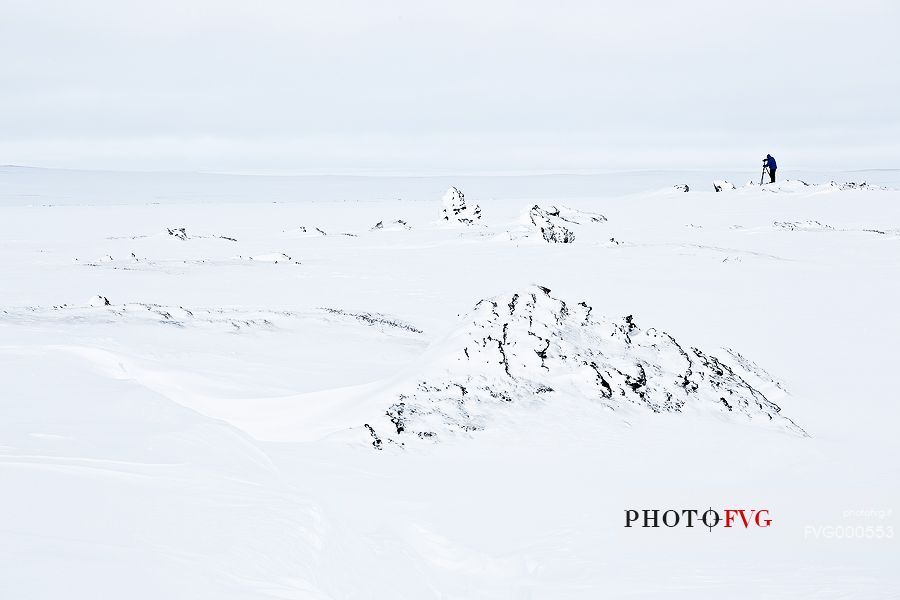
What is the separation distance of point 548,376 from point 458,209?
20105mm

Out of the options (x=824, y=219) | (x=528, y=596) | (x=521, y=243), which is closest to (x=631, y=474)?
(x=528, y=596)

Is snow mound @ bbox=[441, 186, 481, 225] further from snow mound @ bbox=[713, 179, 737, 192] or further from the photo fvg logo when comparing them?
the photo fvg logo

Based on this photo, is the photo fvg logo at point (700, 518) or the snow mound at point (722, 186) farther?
the snow mound at point (722, 186)

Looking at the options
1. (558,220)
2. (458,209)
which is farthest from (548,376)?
(458,209)

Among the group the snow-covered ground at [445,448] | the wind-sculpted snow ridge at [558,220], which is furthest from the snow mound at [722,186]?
the snow-covered ground at [445,448]

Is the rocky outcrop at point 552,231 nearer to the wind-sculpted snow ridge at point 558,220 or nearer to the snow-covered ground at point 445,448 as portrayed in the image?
the wind-sculpted snow ridge at point 558,220

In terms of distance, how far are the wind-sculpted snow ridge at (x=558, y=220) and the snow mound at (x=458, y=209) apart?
2408 mm

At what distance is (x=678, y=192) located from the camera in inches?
1216

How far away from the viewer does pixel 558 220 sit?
23.1 m

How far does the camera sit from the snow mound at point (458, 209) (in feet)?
82.9

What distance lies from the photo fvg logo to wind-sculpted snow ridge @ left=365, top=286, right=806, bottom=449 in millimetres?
1281

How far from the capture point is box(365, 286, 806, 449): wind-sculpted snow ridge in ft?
16.7

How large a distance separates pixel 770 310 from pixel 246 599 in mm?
8837

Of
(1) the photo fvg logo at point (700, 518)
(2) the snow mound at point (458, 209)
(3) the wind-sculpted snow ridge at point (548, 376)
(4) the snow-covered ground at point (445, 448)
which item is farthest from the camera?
(2) the snow mound at point (458, 209)
